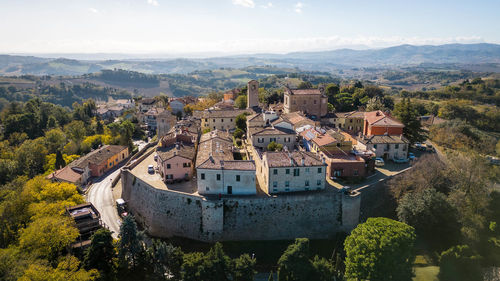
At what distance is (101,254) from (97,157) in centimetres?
3361

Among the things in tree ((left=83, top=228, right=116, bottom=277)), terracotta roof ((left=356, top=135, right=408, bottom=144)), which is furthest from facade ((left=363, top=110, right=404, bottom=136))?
tree ((left=83, top=228, right=116, bottom=277))

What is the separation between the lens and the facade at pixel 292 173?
118 ft

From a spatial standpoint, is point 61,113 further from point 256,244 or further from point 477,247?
point 477,247

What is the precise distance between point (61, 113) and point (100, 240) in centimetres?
7708

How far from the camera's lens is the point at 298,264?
2672 centimetres

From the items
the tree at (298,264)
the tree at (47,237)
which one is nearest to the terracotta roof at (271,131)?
the tree at (298,264)

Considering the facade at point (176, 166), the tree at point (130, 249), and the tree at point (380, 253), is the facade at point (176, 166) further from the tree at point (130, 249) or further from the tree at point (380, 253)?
the tree at point (380, 253)

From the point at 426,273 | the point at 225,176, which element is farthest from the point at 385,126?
the point at 225,176

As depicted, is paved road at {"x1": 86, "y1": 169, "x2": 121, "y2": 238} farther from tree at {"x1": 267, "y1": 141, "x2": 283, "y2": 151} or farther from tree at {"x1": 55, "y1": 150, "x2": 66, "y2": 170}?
tree at {"x1": 267, "y1": 141, "x2": 283, "y2": 151}

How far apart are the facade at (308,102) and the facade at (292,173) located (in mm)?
27988

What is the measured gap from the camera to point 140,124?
92.1 m

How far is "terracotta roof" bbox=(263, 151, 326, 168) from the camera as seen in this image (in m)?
36.2

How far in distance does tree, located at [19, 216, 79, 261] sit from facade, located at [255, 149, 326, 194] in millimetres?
21394

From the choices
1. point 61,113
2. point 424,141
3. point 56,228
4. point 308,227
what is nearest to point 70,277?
point 56,228
